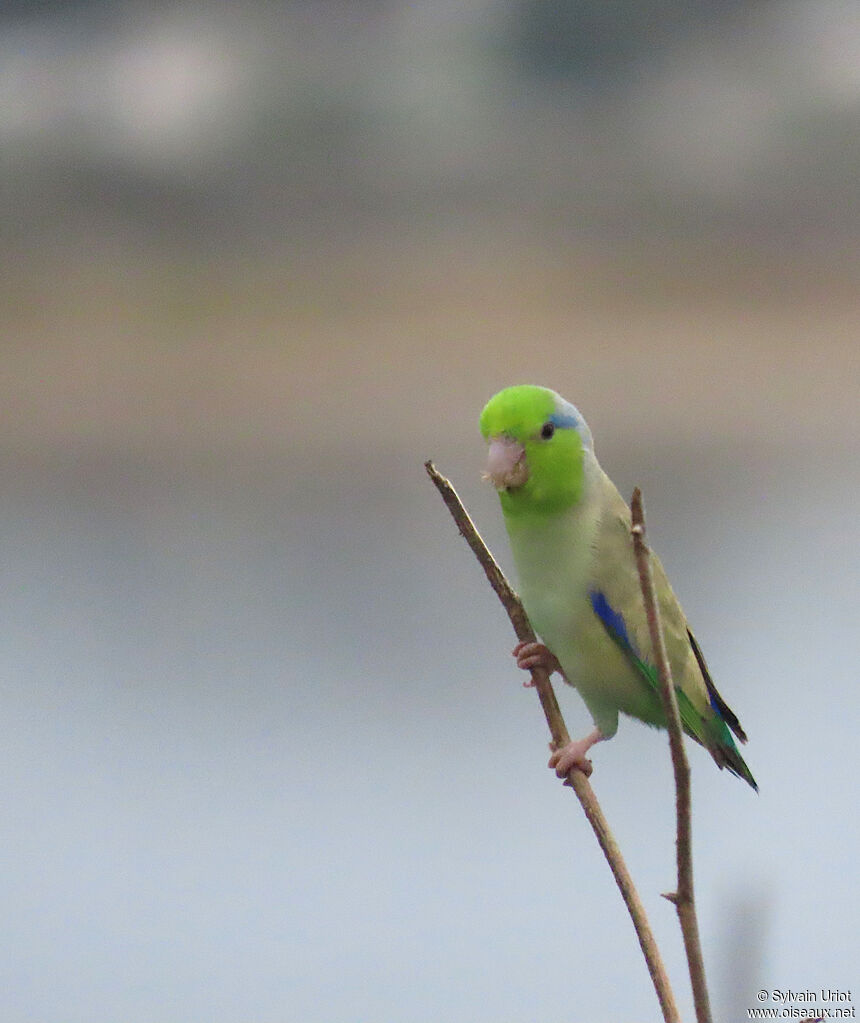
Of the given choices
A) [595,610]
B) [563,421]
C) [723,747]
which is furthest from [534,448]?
[723,747]

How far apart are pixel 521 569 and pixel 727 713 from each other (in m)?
0.18

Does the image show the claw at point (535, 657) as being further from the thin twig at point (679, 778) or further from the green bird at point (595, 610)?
A: the thin twig at point (679, 778)

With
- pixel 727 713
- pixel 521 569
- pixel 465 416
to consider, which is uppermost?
pixel 465 416

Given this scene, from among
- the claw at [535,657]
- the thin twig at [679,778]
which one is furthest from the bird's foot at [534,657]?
the thin twig at [679,778]

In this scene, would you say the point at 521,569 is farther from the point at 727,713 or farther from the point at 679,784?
the point at 679,784

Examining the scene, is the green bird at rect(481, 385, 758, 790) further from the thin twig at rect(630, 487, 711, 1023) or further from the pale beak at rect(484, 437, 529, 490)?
the thin twig at rect(630, 487, 711, 1023)

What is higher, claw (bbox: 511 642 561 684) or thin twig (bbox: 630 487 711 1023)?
claw (bbox: 511 642 561 684)

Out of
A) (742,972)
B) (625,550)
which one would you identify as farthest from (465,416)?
(742,972)

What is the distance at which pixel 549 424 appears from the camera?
637 millimetres

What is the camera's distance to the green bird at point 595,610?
72cm

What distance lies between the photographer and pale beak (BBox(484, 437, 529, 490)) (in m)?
0.62

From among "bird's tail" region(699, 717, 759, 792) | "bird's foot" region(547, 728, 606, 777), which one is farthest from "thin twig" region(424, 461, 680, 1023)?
"bird's tail" region(699, 717, 759, 792)

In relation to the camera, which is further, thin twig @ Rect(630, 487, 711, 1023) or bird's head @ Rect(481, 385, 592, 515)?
bird's head @ Rect(481, 385, 592, 515)

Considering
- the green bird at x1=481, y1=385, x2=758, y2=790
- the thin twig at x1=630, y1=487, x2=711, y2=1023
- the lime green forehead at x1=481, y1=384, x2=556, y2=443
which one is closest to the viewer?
the thin twig at x1=630, y1=487, x2=711, y2=1023
